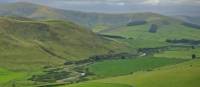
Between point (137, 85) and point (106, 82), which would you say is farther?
point (106, 82)

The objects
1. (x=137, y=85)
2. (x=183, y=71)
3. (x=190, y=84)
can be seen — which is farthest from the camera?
(x=183, y=71)

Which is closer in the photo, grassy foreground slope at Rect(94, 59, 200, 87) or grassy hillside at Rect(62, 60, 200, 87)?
grassy foreground slope at Rect(94, 59, 200, 87)

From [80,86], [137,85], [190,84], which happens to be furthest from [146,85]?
[80,86]

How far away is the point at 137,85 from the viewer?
566ft

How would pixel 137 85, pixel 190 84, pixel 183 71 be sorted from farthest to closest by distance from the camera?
1. pixel 183 71
2. pixel 137 85
3. pixel 190 84

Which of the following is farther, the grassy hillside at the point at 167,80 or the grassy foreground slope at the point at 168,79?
the grassy hillside at the point at 167,80

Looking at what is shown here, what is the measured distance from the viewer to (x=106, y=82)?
189 m

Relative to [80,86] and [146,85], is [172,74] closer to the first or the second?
[146,85]

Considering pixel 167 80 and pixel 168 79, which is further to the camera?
pixel 168 79

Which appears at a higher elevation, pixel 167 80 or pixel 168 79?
pixel 168 79

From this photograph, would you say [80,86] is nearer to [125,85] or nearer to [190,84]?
[125,85]

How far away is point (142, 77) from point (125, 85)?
1239 centimetres

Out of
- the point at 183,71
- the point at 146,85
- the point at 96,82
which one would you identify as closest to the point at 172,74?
Answer: the point at 183,71

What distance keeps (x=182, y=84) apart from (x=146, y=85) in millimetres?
12948
